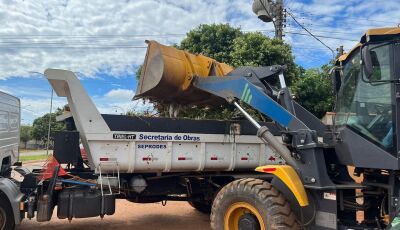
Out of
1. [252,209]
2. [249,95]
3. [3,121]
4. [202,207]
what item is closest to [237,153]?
[249,95]

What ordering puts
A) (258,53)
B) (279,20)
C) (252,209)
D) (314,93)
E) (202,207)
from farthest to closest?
(279,20) → (314,93) → (258,53) → (202,207) → (252,209)

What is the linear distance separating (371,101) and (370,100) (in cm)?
2

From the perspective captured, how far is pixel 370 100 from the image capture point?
503 centimetres

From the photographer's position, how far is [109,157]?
6.58 m

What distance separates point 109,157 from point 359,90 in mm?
3801

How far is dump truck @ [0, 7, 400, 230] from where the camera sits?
5.02m

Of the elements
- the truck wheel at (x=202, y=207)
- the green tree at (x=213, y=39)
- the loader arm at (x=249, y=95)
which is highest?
the green tree at (x=213, y=39)

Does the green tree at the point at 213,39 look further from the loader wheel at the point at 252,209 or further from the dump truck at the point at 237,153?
the loader wheel at the point at 252,209

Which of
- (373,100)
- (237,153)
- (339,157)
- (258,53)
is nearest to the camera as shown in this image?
(373,100)

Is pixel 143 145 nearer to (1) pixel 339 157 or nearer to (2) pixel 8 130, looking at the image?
(2) pixel 8 130

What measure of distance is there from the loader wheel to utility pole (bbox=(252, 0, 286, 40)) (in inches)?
719

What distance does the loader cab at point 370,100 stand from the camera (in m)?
4.82

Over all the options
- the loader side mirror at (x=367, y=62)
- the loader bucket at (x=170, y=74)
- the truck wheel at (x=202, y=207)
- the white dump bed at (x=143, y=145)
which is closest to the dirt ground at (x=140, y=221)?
the truck wheel at (x=202, y=207)

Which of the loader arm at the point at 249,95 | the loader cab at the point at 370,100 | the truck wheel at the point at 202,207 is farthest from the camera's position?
the truck wheel at the point at 202,207
